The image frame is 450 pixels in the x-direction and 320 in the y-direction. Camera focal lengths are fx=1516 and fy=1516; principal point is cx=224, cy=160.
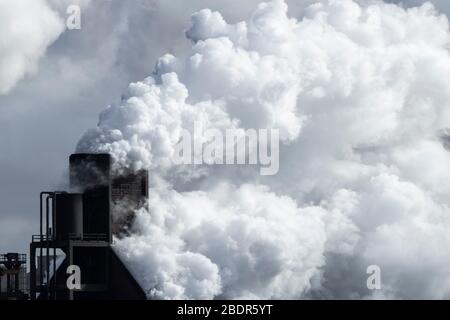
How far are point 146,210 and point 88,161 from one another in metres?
7.53

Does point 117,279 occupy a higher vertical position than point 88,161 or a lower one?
lower

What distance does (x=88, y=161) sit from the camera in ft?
445

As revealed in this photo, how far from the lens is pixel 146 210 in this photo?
139 meters
